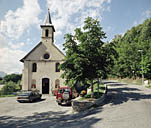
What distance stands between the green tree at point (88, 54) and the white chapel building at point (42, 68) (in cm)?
1109

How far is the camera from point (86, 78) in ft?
43.7

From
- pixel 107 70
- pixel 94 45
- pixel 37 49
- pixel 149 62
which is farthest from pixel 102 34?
pixel 149 62

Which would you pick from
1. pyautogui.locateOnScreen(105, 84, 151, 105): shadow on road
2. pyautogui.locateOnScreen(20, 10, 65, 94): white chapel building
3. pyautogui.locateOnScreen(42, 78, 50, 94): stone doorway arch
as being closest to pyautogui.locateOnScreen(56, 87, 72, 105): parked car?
pyautogui.locateOnScreen(105, 84, 151, 105): shadow on road

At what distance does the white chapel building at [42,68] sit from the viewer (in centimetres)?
2364

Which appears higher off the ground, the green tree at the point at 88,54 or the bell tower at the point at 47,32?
the bell tower at the point at 47,32

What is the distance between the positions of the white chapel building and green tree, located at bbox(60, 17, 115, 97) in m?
11.1

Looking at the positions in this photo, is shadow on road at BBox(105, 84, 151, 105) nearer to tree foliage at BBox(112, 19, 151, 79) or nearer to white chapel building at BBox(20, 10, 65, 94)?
white chapel building at BBox(20, 10, 65, 94)

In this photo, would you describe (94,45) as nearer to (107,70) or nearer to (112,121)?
(107,70)

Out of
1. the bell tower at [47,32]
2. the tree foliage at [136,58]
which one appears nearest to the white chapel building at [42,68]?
the bell tower at [47,32]

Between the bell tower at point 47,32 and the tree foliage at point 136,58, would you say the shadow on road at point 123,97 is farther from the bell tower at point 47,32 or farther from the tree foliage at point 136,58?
the tree foliage at point 136,58

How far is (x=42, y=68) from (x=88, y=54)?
44.0ft

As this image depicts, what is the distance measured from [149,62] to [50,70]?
30519mm

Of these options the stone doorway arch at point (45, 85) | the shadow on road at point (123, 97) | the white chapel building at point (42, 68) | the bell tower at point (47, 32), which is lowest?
the shadow on road at point (123, 97)

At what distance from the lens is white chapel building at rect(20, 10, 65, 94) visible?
77.6 ft
